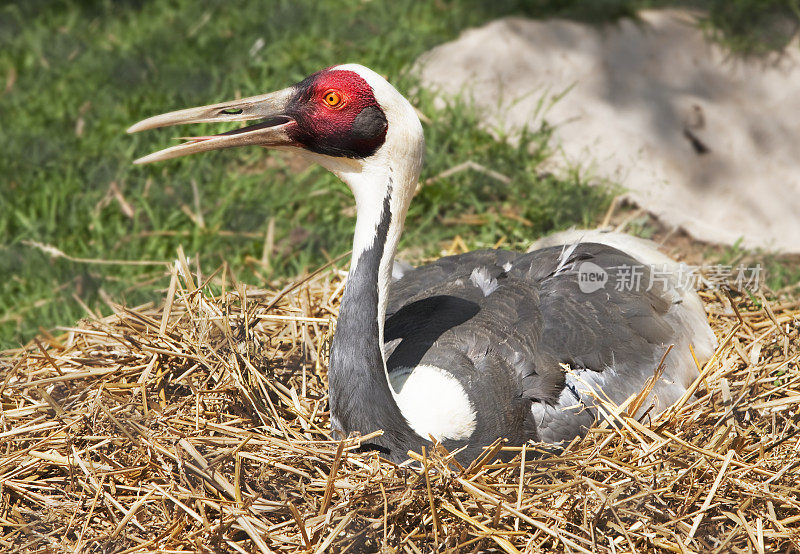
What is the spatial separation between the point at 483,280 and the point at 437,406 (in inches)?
29.8

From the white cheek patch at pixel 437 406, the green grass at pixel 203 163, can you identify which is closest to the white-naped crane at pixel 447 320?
the white cheek patch at pixel 437 406

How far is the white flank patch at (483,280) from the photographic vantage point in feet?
10.9

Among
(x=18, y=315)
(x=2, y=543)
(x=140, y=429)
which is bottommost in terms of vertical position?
(x=18, y=315)

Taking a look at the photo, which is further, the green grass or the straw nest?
the green grass

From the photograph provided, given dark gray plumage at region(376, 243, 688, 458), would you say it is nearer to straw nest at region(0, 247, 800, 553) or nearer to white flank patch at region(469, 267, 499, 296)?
white flank patch at region(469, 267, 499, 296)

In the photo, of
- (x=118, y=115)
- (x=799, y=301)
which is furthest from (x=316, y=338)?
(x=118, y=115)

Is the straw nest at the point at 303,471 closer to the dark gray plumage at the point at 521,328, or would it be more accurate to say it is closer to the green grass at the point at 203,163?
the dark gray plumage at the point at 521,328

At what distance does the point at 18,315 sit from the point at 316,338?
1591mm

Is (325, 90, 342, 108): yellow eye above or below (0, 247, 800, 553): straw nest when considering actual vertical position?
above

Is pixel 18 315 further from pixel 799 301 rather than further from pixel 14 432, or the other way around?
pixel 799 301

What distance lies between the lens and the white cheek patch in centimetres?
275

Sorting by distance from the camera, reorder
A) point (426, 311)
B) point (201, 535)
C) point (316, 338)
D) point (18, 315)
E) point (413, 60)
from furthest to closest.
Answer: point (413, 60) → point (18, 315) → point (316, 338) → point (426, 311) → point (201, 535)

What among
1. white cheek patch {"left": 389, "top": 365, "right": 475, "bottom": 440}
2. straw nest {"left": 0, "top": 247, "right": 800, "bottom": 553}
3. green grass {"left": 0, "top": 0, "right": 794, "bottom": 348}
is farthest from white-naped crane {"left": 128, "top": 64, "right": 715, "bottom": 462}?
green grass {"left": 0, "top": 0, "right": 794, "bottom": 348}

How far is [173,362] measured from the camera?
10.5 feet
